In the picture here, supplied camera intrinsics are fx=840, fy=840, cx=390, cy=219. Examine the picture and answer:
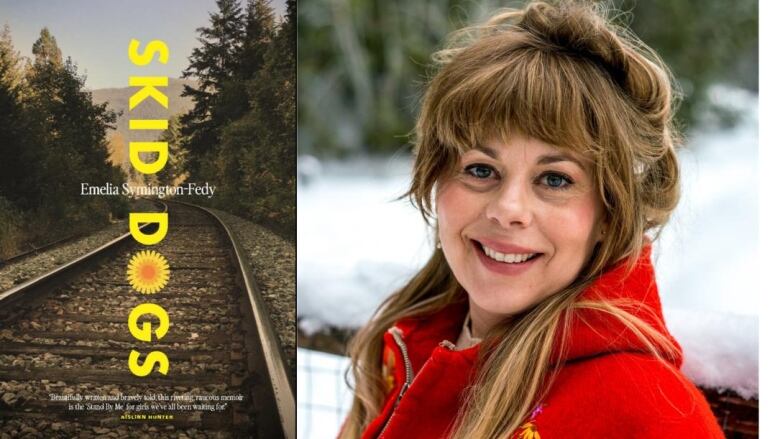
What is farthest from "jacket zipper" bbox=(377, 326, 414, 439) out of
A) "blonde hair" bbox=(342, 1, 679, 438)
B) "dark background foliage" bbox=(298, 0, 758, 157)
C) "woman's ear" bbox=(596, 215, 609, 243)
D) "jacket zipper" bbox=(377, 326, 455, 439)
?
"dark background foliage" bbox=(298, 0, 758, 157)

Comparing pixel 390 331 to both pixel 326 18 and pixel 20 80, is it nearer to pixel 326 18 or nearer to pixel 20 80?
pixel 20 80

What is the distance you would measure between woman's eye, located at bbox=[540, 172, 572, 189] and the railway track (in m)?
0.41

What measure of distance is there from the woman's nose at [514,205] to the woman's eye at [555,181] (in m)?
0.03

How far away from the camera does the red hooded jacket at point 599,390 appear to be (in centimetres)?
101

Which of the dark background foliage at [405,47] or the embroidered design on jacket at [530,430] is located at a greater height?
the dark background foliage at [405,47]

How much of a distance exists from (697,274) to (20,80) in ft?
12.5

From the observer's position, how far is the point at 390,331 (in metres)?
1.42

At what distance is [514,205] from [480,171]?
0.28 feet

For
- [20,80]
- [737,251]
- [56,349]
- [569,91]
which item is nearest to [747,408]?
[569,91]

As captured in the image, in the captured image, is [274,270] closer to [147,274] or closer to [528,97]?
[147,274]

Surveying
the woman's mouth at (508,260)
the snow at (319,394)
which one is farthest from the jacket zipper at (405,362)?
the snow at (319,394)

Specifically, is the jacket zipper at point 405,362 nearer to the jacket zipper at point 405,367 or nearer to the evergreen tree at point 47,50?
the jacket zipper at point 405,367

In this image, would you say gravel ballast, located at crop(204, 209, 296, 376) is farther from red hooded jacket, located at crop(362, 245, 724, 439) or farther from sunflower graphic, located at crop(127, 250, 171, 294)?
red hooded jacket, located at crop(362, 245, 724, 439)

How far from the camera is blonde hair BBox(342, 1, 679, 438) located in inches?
42.8
